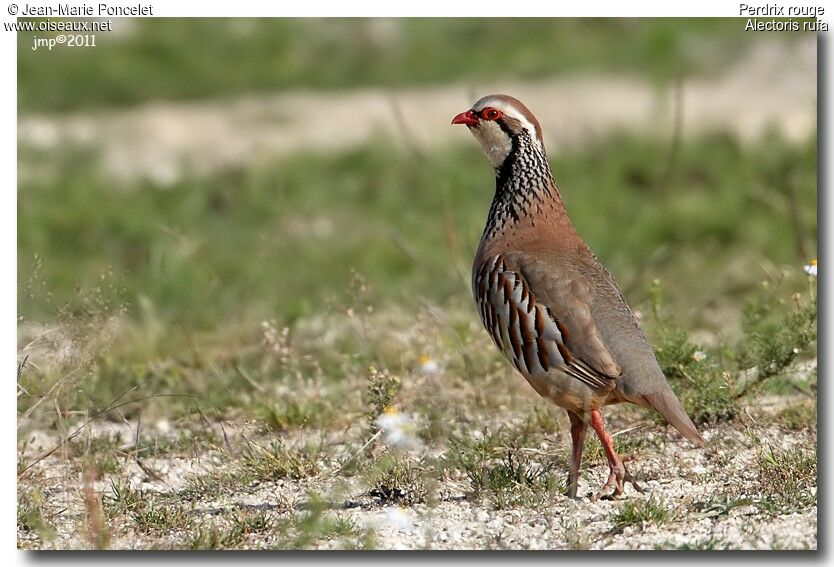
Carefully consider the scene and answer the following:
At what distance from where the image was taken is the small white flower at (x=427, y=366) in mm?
5801

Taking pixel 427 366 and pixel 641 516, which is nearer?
pixel 641 516

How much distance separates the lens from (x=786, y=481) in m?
5.14

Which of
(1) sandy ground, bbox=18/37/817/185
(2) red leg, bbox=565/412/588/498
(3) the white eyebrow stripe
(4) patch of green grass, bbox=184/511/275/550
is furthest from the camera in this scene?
(1) sandy ground, bbox=18/37/817/185

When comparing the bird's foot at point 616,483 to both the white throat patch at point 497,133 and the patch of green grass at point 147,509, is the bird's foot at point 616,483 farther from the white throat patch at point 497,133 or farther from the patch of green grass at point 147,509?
the patch of green grass at point 147,509

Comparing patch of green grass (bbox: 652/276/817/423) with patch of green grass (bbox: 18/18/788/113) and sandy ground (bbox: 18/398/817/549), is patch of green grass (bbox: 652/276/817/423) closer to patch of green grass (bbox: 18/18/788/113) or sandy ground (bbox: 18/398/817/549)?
sandy ground (bbox: 18/398/817/549)

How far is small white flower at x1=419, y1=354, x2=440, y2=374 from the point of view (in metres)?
5.80

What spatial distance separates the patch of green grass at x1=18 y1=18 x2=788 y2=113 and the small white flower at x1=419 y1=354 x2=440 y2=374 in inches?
283

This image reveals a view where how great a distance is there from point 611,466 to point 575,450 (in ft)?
0.54

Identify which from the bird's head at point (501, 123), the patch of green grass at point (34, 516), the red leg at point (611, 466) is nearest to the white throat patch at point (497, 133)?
the bird's head at point (501, 123)

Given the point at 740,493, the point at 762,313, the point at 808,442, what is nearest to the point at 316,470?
the point at 740,493

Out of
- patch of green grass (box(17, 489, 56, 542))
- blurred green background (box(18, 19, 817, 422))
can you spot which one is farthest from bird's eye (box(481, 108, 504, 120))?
patch of green grass (box(17, 489, 56, 542))

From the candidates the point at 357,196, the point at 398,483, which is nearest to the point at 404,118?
the point at 357,196

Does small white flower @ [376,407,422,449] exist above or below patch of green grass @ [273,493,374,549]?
above

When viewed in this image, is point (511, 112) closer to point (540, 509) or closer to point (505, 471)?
point (505, 471)
